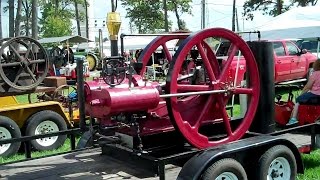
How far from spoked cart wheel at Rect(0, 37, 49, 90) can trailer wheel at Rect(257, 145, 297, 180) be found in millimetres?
4621

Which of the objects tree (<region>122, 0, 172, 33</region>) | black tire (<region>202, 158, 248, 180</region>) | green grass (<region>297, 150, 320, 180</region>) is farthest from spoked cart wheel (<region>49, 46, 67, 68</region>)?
tree (<region>122, 0, 172, 33</region>)

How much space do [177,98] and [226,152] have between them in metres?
0.83

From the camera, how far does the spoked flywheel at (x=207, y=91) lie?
4516 millimetres

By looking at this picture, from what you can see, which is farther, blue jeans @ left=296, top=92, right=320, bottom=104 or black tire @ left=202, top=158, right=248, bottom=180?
blue jeans @ left=296, top=92, right=320, bottom=104

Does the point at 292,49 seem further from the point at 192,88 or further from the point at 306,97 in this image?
the point at 192,88

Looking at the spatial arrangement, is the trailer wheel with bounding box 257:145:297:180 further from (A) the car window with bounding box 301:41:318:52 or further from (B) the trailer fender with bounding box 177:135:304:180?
(A) the car window with bounding box 301:41:318:52

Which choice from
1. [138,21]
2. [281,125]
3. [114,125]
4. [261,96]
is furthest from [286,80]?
[138,21]

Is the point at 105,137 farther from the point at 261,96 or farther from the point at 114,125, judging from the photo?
the point at 261,96

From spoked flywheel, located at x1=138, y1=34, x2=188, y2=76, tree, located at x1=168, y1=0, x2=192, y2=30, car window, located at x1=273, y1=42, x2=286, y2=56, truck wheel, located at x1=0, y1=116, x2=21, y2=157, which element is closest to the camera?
spoked flywheel, located at x1=138, y1=34, x2=188, y2=76

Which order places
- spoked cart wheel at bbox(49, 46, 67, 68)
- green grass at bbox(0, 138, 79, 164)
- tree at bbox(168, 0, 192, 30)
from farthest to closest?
tree at bbox(168, 0, 192, 30)
spoked cart wheel at bbox(49, 46, 67, 68)
green grass at bbox(0, 138, 79, 164)

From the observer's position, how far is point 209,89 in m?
4.82

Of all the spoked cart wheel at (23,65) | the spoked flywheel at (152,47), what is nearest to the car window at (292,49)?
the spoked cart wheel at (23,65)

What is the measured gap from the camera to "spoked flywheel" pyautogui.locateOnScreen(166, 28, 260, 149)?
4516 millimetres

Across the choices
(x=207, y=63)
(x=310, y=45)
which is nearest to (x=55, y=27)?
(x=310, y=45)
